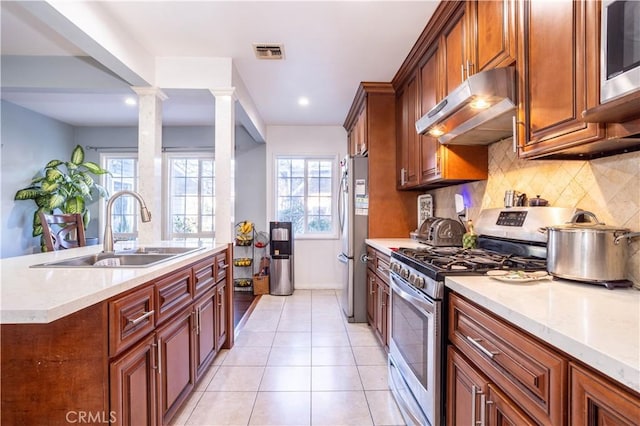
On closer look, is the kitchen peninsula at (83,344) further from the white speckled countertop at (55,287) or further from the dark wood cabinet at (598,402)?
the dark wood cabinet at (598,402)

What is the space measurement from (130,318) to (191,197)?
13.5 ft

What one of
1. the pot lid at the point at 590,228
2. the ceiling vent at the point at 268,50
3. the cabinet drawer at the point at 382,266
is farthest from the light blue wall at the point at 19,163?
the pot lid at the point at 590,228

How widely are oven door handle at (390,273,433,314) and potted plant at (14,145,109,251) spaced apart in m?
4.55

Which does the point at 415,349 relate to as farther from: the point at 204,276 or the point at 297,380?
the point at 204,276

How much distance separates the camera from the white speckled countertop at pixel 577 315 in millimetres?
615

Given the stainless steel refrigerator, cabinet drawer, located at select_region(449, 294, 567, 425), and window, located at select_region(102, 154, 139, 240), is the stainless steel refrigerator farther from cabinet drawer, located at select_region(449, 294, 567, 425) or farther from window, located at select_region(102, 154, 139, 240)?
window, located at select_region(102, 154, 139, 240)

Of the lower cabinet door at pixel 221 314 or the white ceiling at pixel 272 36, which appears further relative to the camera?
the lower cabinet door at pixel 221 314

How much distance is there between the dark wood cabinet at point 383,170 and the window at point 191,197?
2.93 m

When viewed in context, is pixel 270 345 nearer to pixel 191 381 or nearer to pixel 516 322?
pixel 191 381

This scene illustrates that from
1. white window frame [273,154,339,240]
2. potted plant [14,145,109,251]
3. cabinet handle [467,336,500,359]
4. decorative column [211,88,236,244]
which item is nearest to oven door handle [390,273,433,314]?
cabinet handle [467,336,500,359]

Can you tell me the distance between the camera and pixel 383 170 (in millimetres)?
3260

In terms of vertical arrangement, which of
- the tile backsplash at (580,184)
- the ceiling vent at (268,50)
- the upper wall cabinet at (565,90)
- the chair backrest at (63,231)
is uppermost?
the ceiling vent at (268,50)

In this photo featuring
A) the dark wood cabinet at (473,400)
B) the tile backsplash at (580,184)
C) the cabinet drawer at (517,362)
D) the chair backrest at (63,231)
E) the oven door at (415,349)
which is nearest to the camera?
the cabinet drawer at (517,362)

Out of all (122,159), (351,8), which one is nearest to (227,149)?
(351,8)
